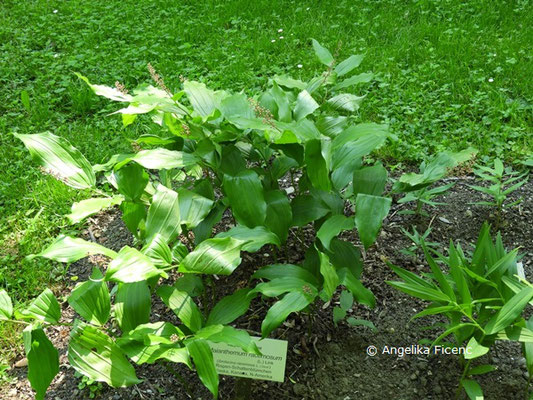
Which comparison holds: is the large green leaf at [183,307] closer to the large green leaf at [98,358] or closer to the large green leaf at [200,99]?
the large green leaf at [98,358]

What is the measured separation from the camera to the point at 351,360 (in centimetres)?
221

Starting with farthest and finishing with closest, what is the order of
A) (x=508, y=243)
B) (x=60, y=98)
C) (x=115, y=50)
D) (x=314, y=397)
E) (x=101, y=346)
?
(x=115, y=50) → (x=60, y=98) → (x=508, y=243) → (x=314, y=397) → (x=101, y=346)

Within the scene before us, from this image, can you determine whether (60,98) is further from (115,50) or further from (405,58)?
(405,58)

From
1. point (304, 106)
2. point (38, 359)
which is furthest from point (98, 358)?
point (304, 106)

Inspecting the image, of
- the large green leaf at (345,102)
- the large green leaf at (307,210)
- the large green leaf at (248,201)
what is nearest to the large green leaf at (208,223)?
the large green leaf at (248,201)

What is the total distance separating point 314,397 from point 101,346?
0.80 meters

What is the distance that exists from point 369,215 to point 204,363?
0.72 meters

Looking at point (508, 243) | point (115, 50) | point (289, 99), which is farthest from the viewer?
point (115, 50)

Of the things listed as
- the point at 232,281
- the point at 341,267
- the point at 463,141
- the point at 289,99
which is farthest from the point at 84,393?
the point at 463,141

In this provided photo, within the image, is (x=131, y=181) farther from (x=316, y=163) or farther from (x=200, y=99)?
(x=316, y=163)

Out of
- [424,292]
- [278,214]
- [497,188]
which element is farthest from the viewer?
[497,188]

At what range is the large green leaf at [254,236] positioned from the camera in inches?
74.0

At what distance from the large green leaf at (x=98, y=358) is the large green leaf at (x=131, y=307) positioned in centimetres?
10

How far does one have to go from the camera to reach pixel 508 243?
104 inches
